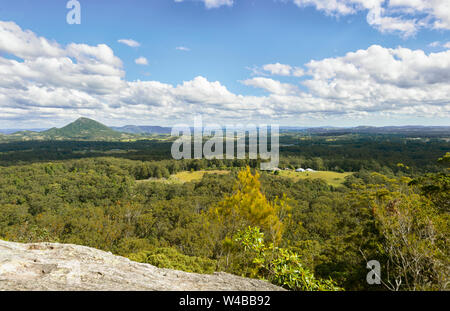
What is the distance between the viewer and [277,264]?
257 inches

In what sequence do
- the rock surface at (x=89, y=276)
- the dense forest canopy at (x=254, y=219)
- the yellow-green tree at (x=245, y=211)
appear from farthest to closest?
the yellow-green tree at (x=245, y=211)
the dense forest canopy at (x=254, y=219)
the rock surface at (x=89, y=276)

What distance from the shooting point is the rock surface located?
4621 millimetres

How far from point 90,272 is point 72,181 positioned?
9953 centimetres

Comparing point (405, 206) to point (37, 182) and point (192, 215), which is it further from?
point (37, 182)

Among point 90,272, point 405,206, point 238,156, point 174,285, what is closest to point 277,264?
point 174,285

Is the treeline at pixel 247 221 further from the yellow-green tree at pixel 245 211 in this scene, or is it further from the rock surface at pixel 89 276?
the rock surface at pixel 89 276

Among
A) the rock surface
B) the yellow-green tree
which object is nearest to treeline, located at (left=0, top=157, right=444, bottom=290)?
the yellow-green tree

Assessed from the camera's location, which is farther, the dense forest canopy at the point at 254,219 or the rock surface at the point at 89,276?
the dense forest canopy at the point at 254,219

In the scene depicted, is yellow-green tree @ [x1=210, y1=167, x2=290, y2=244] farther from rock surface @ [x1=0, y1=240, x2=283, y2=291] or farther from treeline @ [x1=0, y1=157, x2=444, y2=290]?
rock surface @ [x1=0, y1=240, x2=283, y2=291]

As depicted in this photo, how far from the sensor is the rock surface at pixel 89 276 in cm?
462

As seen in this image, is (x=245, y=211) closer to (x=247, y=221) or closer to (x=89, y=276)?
(x=247, y=221)

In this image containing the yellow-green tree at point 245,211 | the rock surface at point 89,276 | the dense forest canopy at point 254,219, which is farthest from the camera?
the yellow-green tree at point 245,211

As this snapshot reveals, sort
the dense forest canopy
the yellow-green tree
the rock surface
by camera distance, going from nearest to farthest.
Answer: the rock surface < the dense forest canopy < the yellow-green tree

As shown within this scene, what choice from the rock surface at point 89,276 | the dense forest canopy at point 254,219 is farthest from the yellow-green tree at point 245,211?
the rock surface at point 89,276
